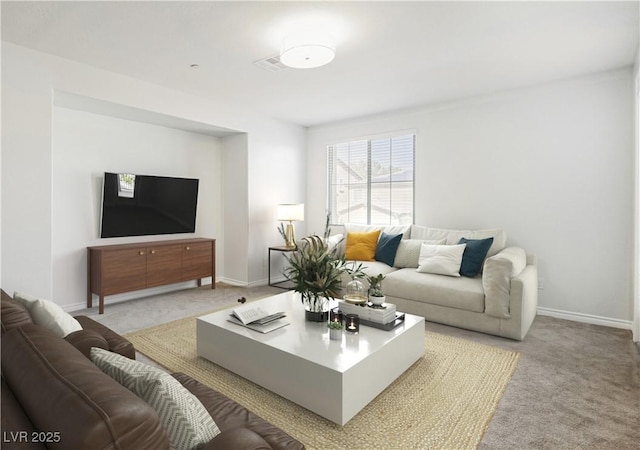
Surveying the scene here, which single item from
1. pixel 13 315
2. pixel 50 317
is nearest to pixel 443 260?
pixel 50 317

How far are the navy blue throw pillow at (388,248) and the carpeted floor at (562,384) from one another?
1108 millimetres

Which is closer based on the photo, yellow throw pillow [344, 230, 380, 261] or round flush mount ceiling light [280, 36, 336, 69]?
round flush mount ceiling light [280, 36, 336, 69]

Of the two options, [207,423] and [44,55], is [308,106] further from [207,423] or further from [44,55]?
[207,423]

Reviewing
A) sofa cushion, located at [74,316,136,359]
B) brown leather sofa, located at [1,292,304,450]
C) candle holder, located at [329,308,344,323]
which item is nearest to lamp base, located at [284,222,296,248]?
candle holder, located at [329,308,344,323]

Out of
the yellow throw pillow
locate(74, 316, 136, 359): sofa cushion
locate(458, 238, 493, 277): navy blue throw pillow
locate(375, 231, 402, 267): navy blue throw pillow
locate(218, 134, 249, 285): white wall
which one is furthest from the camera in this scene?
locate(218, 134, 249, 285): white wall

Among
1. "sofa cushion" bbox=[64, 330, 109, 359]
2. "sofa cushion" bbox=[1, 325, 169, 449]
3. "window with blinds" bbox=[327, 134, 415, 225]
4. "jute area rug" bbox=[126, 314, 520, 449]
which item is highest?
"window with blinds" bbox=[327, 134, 415, 225]

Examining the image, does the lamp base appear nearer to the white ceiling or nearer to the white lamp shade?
the white lamp shade

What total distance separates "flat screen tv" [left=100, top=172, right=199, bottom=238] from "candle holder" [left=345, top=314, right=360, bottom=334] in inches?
127

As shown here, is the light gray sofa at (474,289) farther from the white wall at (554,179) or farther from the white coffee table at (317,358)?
the white coffee table at (317,358)

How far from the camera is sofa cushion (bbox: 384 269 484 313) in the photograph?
328 centimetres

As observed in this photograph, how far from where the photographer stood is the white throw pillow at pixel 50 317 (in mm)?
1742

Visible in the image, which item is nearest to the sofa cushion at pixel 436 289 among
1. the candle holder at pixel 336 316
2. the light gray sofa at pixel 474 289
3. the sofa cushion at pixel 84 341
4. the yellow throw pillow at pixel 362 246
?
the light gray sofa at pixel 474 289

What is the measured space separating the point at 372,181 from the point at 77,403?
487 centimetres

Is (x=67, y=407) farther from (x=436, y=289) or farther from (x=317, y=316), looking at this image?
(x=436, y=289)
